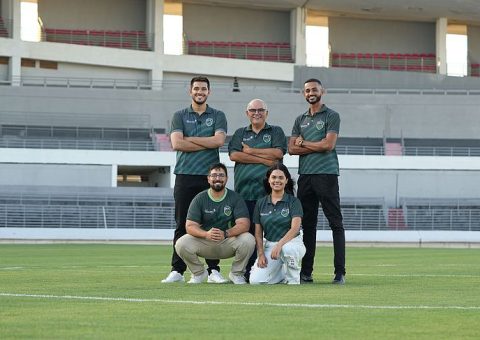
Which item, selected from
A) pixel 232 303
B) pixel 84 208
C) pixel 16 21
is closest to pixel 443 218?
pixel 84 208

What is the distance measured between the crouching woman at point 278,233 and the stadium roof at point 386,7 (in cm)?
3700

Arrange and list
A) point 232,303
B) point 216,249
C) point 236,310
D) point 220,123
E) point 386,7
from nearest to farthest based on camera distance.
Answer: point 236,310
point 232,303
point 216,249
point 220,123
point 386,7

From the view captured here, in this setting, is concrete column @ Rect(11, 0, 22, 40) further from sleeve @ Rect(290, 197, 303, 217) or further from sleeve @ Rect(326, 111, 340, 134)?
sleeve @ Rect(290, 197, 303, 217)

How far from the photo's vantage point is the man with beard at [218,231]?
10.7m

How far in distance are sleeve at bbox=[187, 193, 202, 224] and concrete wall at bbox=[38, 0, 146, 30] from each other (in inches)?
1445

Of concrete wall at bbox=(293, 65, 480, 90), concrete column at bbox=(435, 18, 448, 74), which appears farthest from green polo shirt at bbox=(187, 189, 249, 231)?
concrete column at bbox=(435, 18, 448, 74)

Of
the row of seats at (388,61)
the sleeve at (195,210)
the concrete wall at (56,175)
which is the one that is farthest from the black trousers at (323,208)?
the row of seats at (388,61)

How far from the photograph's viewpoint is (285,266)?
1073 cm

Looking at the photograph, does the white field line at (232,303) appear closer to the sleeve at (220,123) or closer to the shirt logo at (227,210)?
the shirt logo at (227,210)

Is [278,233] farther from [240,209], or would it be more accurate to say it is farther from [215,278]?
[215,278]

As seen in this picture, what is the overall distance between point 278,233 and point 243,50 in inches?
1519

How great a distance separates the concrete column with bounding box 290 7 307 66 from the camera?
160 ft

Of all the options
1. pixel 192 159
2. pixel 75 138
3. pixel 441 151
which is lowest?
pixel 192 159

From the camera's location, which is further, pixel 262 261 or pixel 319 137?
pixel 319 137
